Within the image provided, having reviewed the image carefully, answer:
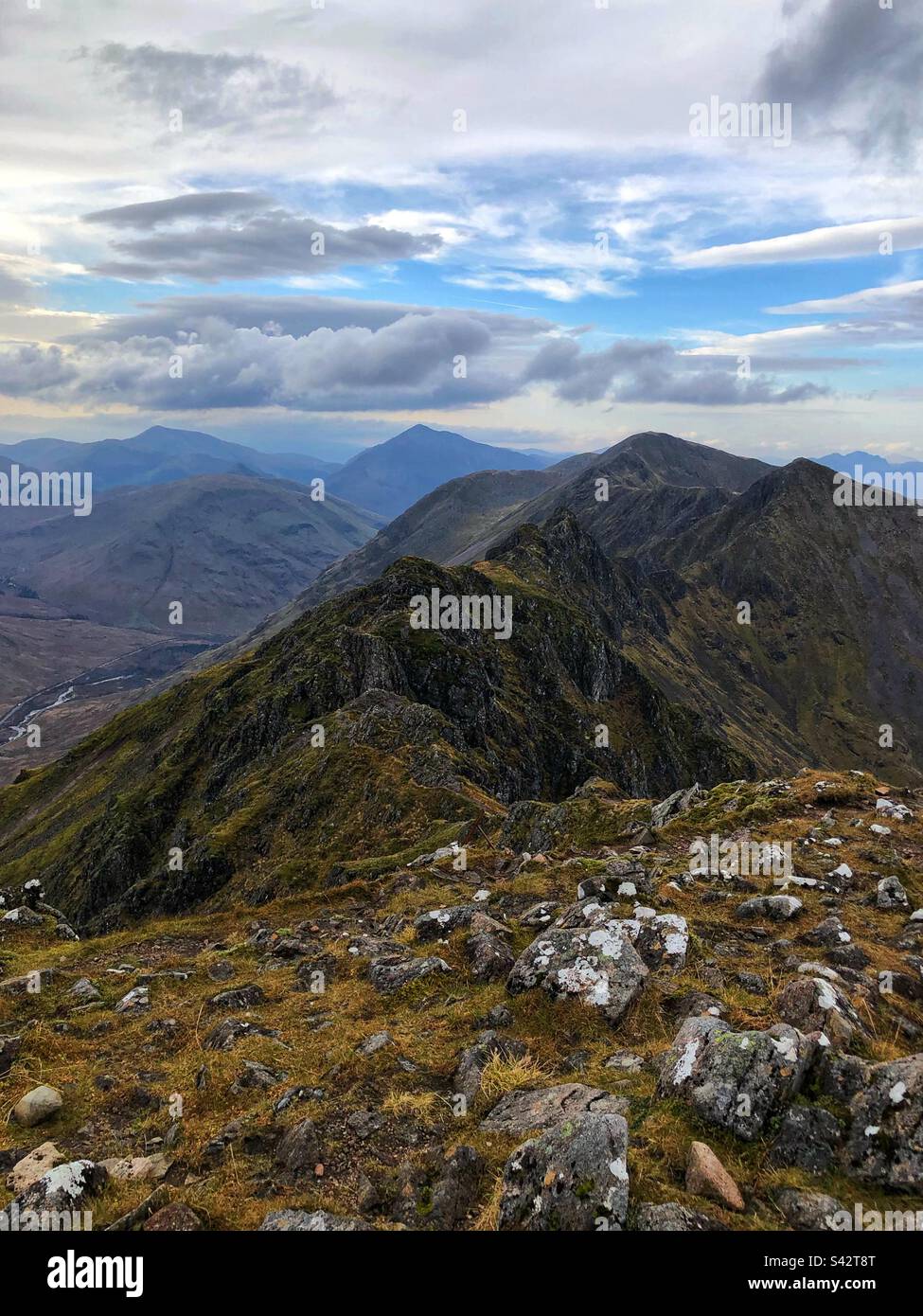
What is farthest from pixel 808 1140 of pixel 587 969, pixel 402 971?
pixel 402 971

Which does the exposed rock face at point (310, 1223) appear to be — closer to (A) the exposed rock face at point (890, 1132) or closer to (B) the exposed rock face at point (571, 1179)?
(B) the exposed rock face at point (571, 1179)

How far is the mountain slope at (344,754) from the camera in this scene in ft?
186

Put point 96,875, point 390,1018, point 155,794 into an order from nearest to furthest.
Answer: point 390,1018, point 96,875, point 155,794

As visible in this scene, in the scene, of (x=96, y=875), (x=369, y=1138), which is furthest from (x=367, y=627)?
(x=369, y=1138)

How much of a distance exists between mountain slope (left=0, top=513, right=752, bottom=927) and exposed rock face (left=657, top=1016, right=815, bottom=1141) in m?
33.3

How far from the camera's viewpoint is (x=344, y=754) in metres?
62.4

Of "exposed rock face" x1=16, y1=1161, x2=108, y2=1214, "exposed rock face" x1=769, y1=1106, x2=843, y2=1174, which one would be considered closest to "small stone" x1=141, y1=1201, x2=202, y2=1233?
"exposed rock face" x1=16, y1=1161, x2=108, y2=1214

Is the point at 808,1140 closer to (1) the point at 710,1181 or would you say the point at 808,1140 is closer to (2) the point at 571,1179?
Answer: (1) the point at 710,1181

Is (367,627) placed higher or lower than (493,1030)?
higher

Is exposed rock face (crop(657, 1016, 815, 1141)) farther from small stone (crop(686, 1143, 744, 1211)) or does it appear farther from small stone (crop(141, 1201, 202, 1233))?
small stone (crop(141, 1201, 202, 1233))

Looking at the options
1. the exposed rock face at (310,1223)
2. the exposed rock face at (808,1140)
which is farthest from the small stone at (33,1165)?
the exposed rock face at (808,1140)

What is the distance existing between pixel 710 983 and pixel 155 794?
266 ft
